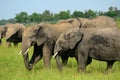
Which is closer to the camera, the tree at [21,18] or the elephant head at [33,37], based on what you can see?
the elephant head at [33,37]

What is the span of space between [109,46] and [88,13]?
66802 millimetres

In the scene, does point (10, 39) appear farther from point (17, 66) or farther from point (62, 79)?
point (62, 79)

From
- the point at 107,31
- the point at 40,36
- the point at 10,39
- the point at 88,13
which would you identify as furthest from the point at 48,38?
the point at 88,13

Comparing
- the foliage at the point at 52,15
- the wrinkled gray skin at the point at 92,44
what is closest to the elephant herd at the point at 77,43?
the wrinkled gray skin at the point at 92,44

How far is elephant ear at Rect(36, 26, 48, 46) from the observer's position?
10.2 m

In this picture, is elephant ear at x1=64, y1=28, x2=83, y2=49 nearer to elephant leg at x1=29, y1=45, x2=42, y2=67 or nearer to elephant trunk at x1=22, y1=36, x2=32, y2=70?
elephant trunk at x1=22, y1=36, x2=32, y2=70

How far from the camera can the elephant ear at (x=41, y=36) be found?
10.2 meters

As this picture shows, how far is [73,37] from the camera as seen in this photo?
30.0ft

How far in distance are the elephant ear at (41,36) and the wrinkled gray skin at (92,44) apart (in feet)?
3.44

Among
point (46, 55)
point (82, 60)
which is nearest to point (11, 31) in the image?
point (46, 55)

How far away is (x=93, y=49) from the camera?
29.3 feet

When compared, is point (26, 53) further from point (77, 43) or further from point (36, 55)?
point (77, 43)

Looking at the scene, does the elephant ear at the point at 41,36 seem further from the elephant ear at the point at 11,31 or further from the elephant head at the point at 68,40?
the elephant ear at the point at 11,31

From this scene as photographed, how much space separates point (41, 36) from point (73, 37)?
1.46 meters
